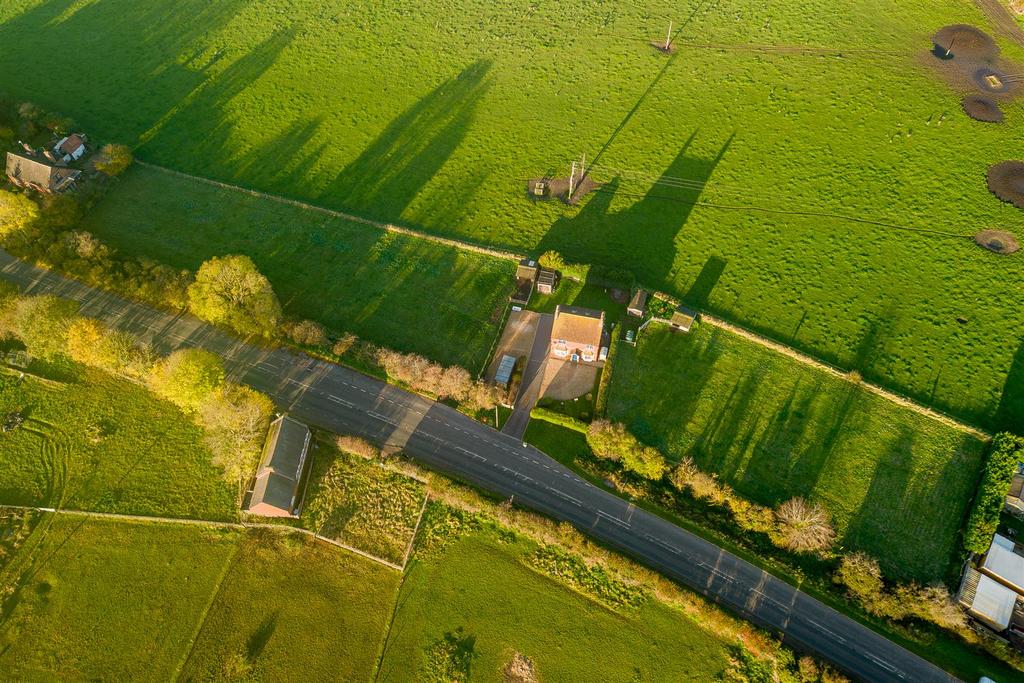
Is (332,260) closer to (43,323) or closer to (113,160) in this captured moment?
(43,323)

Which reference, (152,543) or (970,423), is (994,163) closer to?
(970,423)

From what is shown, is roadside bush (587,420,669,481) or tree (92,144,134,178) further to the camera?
tree (92,144,134,178)

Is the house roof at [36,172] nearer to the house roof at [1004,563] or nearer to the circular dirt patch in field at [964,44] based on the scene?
the house roof at [1004,563]

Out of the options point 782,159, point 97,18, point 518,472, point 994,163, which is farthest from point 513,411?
point 97,18

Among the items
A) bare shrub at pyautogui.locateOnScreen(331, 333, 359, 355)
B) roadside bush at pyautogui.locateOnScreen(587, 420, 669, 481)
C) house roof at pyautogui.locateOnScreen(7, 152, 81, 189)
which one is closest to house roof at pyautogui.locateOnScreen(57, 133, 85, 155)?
house roof at pyautogui.locateOnScreen(7, 152, 81, 189)

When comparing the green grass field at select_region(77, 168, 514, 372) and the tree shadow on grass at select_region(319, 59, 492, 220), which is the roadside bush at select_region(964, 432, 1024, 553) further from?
the tree shadow on grass at select_region(319, 59, 492, 220)
